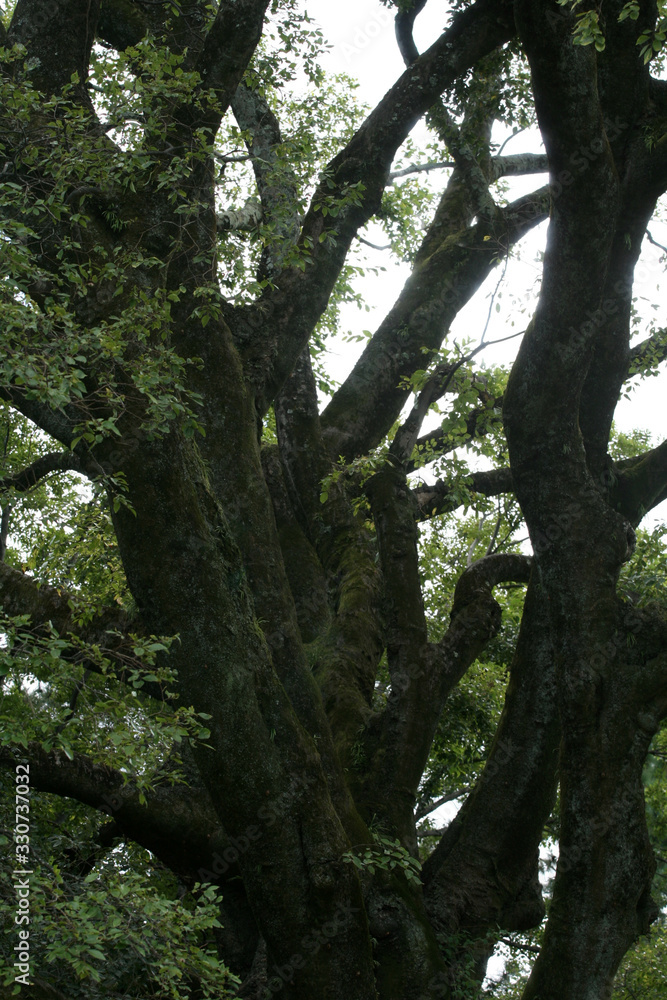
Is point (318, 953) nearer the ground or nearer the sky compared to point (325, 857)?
nearer the ground

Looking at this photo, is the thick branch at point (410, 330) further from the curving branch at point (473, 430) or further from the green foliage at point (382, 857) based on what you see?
the green foliage at point (382, 857)

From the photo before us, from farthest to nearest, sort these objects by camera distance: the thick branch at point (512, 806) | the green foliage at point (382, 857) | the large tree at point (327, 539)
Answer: the thick branch at point (512, 806)
the green foliage at point (382, 857)
the large tree at point (327, 539)

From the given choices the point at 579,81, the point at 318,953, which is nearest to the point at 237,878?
the point at 318,953

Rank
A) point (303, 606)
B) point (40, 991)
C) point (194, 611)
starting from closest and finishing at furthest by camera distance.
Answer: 1. point (40, 991)
2. point (194, 611)
3. point (303, 606)

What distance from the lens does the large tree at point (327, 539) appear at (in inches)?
164

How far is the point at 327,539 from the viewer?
7.51 meters

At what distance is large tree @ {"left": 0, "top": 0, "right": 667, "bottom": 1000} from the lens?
416 cm

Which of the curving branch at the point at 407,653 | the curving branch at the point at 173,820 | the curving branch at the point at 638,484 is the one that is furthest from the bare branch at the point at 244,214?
the curving branch at the point at 173,820

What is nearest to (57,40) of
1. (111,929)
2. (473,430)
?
(473,430)

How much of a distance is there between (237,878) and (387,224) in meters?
7.66

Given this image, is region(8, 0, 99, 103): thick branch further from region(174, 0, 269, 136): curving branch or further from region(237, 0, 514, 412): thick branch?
region(237, 0, 514, 412): thick branch

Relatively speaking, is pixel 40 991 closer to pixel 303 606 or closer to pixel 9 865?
pixel 9 865

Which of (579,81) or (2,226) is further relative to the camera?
(579,81)

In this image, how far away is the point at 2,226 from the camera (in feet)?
12.8
